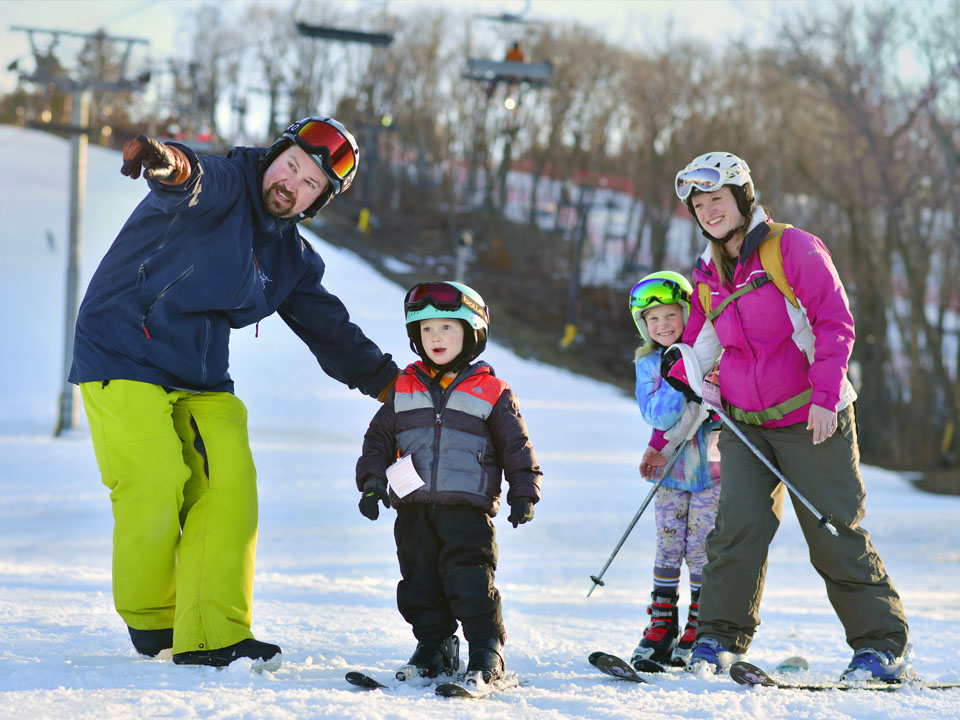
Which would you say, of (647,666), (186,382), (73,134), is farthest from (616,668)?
(73,134)

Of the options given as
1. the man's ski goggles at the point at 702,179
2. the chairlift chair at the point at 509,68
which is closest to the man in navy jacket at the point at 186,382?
the man's ski goggles at the point at 702,179

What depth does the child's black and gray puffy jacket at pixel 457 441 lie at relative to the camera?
326 cm

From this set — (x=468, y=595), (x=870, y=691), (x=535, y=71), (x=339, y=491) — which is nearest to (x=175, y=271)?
(x=468, y=595)

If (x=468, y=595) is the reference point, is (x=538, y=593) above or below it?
below

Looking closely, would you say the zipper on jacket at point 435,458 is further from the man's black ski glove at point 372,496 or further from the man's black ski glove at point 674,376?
the man's black ski glove at point 674,376

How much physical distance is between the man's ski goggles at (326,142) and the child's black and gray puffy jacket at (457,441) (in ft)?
2.28

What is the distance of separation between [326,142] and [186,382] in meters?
0.88

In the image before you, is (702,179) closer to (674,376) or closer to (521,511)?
(674,376)

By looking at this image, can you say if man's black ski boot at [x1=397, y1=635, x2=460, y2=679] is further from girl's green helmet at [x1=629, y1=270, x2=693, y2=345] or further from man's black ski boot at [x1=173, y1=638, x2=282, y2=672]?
girl's green helmet at [x1=629, y1=270, x2=693, y2=345]

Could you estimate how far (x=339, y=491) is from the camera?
1013 cm

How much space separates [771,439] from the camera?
11.9ft

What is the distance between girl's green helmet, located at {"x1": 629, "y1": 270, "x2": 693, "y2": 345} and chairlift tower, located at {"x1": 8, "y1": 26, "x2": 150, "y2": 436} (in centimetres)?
1115

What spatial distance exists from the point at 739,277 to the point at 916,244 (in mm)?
28215

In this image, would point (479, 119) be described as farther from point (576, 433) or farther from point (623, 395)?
point (576, 433)
